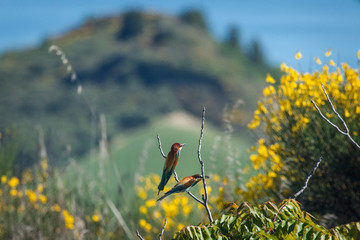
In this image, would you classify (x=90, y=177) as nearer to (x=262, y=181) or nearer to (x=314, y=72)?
(x=262, y=181)

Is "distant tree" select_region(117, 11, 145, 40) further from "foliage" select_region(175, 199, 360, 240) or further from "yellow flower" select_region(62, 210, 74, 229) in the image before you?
"foliage" select_region(175, 199, 360, 240)

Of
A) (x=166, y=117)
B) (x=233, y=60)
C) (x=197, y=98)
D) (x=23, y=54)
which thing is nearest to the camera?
(x=166, y=117)

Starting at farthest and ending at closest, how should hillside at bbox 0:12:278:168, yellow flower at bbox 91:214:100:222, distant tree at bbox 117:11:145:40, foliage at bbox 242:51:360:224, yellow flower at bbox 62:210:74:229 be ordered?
distant tree at bbox 117:11:145:40
hillside at bbox 0:12:278:168
yellow flower at bbox 91:214:100:222
yellow flower at bbox 62:210:74:229
foliage at bbox 242:51:360:224

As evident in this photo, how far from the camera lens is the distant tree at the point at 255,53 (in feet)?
129

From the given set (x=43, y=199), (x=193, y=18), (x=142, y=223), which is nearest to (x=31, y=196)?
(x=43, y=199)

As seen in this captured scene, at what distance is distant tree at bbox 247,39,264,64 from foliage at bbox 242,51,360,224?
121 feet

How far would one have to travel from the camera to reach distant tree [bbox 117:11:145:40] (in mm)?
38188

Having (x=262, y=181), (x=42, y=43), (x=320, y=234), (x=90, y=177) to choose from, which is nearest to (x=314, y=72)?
(x=262, y=181)

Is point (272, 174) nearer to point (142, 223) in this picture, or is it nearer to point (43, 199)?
point (142, 223)

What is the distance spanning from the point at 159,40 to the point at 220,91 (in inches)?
308

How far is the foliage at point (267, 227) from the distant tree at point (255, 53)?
126 ft

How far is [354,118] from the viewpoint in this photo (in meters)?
3.02

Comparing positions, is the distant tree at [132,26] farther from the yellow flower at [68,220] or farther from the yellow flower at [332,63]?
the yellow flower at [332,63]

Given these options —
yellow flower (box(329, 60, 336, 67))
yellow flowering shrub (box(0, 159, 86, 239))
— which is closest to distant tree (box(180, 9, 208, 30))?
yellow flowering shrub (box(0, 159, 86, 239))
